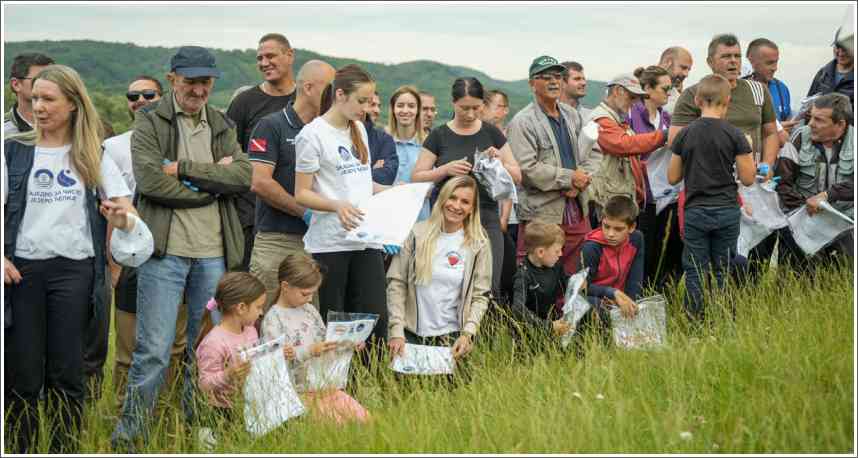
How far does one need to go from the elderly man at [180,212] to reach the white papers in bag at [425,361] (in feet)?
3.80

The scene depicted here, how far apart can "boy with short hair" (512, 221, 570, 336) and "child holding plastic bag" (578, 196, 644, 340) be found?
0.23m

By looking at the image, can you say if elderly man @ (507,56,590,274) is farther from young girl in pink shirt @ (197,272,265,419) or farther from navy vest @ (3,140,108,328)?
navy vest @ (3,140,108,328)

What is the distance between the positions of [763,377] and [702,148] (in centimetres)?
265

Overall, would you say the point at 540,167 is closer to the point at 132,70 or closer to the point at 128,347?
the point at 128,347

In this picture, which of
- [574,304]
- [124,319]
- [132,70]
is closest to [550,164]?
[574,304]

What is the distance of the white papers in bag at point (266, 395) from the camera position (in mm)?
5062

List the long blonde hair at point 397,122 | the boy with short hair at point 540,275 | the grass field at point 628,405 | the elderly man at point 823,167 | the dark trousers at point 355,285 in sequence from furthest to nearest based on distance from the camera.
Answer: the long blonde hair at point 397,122 < the elderly man at point 823,167 < the boy with short hair at point 540,275 < the dark trousers at point 355,285 < the grass field at point 628,405

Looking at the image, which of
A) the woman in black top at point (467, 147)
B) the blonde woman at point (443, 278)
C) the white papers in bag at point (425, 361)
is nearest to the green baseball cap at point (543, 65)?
the woman in black top at point (467, 147)

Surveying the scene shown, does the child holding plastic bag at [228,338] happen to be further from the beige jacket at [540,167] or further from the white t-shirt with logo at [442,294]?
the beige jacket at [540,167]

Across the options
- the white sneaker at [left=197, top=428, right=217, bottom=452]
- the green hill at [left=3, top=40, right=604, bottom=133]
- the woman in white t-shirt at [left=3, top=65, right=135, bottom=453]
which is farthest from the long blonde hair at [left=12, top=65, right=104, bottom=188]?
the green hill at [left=3, top=40, right=604, bottom=133]

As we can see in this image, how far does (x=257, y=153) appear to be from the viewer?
244 inches

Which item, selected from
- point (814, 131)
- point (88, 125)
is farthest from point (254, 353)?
point (814, 131)

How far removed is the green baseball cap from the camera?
304 inches

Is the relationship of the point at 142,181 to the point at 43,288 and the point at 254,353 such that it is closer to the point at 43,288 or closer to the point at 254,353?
the point at 43,288
